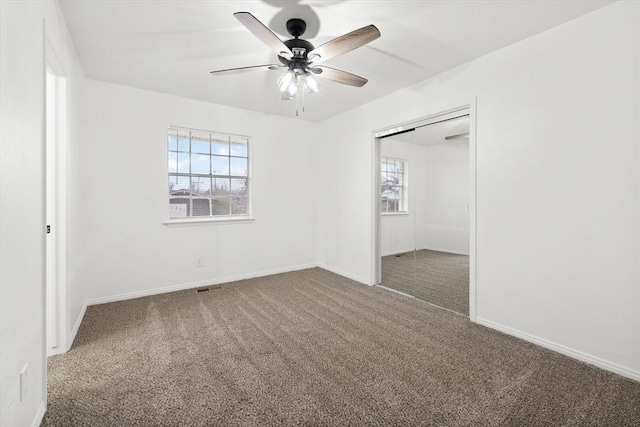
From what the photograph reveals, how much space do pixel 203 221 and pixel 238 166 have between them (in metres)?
1.04

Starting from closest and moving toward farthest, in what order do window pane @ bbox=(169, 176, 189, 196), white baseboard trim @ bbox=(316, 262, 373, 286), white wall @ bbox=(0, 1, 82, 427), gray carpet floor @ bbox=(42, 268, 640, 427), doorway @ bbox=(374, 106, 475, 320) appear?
white wall @ bbox=(0, 1, 82, 427)
gray carpet floor @ bbox=(42, 268, 640, 427)
doorway @ bbox=(374, 106, 475, 320)
window pane @ bbox=(169, 176, 189, 196)
white baseboard trim @ bbox=(316, 262, 373, 286)

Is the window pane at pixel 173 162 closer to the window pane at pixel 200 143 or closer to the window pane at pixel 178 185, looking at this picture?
the window pane at pixel 178 185

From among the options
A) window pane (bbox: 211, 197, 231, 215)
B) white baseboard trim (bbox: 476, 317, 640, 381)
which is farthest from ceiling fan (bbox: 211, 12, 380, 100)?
white baseboard trim (bbox: 476, 317, 640, 381)

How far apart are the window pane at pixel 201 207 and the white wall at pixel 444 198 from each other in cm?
307

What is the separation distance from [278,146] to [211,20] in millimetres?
2575

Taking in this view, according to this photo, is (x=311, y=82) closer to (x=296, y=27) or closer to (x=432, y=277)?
(x=296, y=27)

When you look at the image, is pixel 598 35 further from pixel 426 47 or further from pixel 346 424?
pixel 346 424

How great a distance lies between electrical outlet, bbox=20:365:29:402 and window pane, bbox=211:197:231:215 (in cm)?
302

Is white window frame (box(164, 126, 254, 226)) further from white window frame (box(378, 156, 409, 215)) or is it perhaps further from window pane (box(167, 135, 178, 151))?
white window frame (box(378, 156, 409, 215))

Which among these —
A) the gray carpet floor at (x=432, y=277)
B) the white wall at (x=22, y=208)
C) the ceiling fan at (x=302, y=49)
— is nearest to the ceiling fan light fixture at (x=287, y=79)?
the ceiling fan at (x=302, y=49)

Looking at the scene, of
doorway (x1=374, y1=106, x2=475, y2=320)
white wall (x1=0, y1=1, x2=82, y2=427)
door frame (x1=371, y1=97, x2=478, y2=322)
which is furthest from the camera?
doorway (x1=374, y1=106, x2=475, y2=320)

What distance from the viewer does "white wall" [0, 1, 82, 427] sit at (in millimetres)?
1193

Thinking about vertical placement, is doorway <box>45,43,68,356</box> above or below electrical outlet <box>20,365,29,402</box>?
above

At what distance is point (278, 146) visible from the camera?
15.7ft
